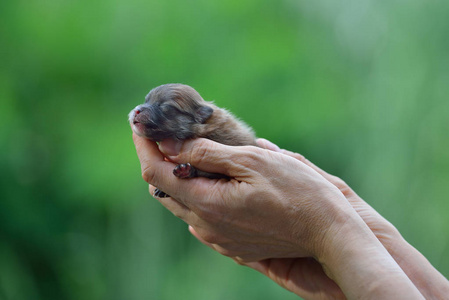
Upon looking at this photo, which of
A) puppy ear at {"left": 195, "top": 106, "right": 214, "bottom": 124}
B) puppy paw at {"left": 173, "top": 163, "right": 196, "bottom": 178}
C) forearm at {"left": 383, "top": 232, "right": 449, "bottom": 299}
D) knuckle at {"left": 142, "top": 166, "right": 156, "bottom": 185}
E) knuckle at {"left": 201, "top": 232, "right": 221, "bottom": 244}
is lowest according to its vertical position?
knuckle at {"left": 201, "top": 232, "right": 221, "bottom": 244}

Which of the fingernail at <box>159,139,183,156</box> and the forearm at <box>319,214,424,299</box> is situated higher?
the fingernail at <box>159,139,183,156</box>

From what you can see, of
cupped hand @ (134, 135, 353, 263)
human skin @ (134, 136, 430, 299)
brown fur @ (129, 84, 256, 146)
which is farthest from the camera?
brown fur @ (129, 84, 256, 146)

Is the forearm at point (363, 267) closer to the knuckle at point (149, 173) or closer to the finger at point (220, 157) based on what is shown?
the finger at point (220, 157)

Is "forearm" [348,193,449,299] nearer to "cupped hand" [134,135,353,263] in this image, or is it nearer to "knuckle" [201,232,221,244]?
"cupped hand" [134,135,353,263]

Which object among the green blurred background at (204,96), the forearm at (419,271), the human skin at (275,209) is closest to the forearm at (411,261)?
the forearm at (419,271)

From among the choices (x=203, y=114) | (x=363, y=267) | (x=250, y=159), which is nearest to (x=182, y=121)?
(x=203, y=114)

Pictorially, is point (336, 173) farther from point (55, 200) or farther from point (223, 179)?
point (55, 200)

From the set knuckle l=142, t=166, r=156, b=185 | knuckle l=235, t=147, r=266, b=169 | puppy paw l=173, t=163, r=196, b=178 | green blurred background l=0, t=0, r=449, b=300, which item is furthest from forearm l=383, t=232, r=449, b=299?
green blurred background l=0, t=0, r=449, b=300

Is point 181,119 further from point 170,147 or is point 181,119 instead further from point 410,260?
point 410,260
